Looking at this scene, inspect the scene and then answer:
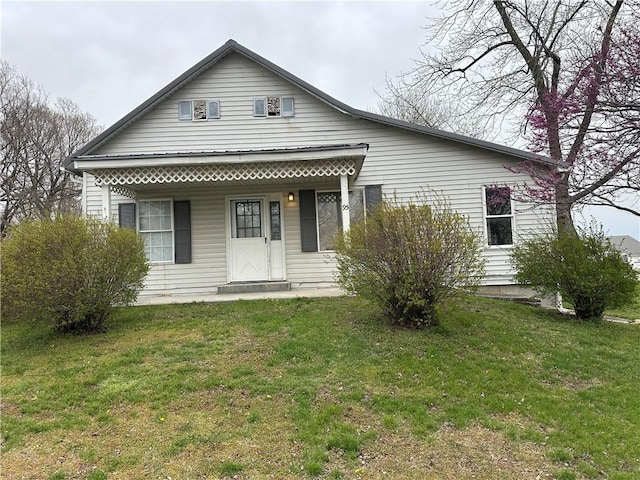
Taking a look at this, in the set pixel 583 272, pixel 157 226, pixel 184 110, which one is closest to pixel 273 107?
pixel 184 110

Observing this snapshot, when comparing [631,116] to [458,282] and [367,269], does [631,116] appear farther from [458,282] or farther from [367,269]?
[367,269]

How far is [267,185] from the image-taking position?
1044cm

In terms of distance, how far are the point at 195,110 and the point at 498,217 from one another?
7.74m

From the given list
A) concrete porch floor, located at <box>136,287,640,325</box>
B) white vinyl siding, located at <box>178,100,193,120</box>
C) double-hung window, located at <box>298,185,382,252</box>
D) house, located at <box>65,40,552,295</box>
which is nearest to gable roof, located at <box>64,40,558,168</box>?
house, located at <box>65,40,552,295</box>

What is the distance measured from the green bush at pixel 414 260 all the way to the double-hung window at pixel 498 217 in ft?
13.7

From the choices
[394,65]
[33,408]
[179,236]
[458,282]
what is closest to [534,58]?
[394,65]

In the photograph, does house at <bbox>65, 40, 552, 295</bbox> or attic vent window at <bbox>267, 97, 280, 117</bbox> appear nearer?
house at <bbox>65, 40, 552, 295</bbox>

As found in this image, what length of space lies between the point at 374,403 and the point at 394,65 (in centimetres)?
1896

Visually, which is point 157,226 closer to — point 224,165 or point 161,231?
point 161,231

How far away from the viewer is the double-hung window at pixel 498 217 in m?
10.1

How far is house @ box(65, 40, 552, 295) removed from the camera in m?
10.2

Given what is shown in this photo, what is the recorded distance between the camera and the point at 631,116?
617 cm

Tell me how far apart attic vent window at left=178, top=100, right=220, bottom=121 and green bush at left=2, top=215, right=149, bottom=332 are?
15.4ft

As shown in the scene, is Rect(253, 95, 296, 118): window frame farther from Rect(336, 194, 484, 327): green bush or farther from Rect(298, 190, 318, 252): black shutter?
Rect(336, 194, 484, 327): green bush
